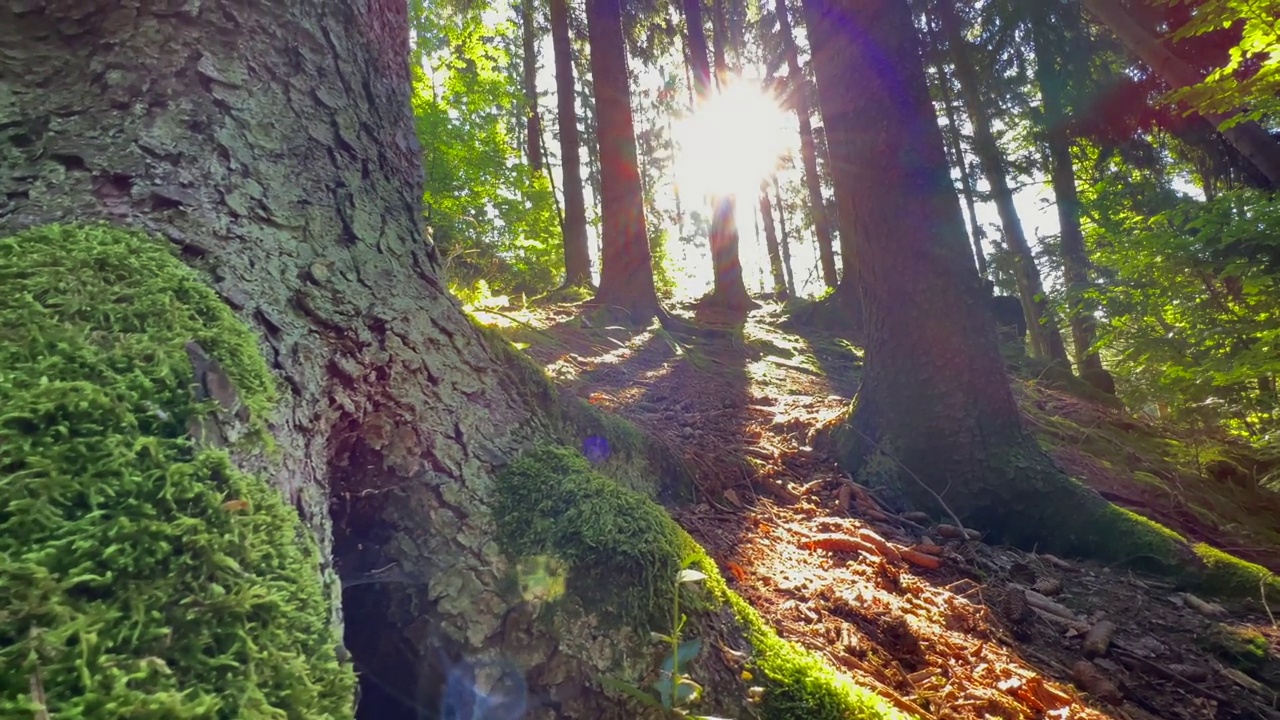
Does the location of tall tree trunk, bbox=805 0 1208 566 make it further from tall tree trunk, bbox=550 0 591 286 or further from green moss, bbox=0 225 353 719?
tall tree trunk, bbox=550 0 591 286

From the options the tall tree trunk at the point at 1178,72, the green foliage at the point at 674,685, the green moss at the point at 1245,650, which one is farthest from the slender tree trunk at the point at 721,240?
the green foliage at the point at 674,685

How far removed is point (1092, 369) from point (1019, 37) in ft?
16.7

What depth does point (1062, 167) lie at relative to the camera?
927 cm

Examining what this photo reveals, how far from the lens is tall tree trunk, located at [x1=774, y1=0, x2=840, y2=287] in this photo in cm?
1361

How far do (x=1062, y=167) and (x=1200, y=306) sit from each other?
521 centimetres

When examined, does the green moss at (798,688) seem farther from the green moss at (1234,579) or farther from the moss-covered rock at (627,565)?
the green moss at (1234,579)

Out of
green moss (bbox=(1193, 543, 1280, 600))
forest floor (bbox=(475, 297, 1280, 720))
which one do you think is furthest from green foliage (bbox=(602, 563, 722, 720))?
green moss (bbox=(1193, 543, 1280, 600))

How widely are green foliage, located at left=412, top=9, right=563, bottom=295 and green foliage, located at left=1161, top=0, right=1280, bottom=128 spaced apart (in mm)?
6665

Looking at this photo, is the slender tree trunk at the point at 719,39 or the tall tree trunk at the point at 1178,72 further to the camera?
the slender tree trunk at the point at 719,39

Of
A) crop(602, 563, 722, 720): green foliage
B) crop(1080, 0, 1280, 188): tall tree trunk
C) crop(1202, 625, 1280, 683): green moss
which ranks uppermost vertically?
crop(1080, 0, 1280, 188): tall tree trunk

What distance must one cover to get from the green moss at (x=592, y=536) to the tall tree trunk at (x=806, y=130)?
40.5 ft

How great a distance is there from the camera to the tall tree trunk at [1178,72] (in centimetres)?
588

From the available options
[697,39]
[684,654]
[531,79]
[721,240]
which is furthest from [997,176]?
[684,654]

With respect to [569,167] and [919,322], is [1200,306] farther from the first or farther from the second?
[569,167]
